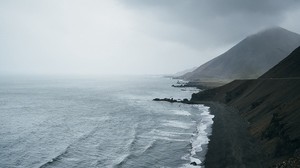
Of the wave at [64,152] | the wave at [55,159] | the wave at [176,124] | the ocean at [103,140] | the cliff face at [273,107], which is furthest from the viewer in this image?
the wave at [176,124]

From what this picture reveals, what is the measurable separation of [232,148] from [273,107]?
24595mm

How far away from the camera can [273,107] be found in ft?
244

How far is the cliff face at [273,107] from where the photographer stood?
1873 inches

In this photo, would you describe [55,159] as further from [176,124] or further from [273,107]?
[273,107]

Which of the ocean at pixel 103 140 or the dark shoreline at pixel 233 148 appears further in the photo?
the ocean at pixel 103 140

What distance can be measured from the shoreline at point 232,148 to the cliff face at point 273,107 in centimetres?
168

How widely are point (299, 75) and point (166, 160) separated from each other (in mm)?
68240

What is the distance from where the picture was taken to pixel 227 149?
55750 mm

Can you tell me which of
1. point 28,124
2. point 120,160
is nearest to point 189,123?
point 120,160

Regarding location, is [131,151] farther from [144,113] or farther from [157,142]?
[144,113]

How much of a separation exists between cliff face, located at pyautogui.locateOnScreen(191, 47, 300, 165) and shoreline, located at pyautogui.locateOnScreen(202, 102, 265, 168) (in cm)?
168

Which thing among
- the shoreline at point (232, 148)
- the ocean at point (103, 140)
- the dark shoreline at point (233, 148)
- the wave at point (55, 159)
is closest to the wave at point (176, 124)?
the ocean at point (103, 140)

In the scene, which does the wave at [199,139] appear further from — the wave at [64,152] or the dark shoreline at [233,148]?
the wave at [64,152]

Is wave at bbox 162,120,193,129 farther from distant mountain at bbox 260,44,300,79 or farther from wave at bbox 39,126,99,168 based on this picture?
distant mountain at bbox 260,44,300,79
